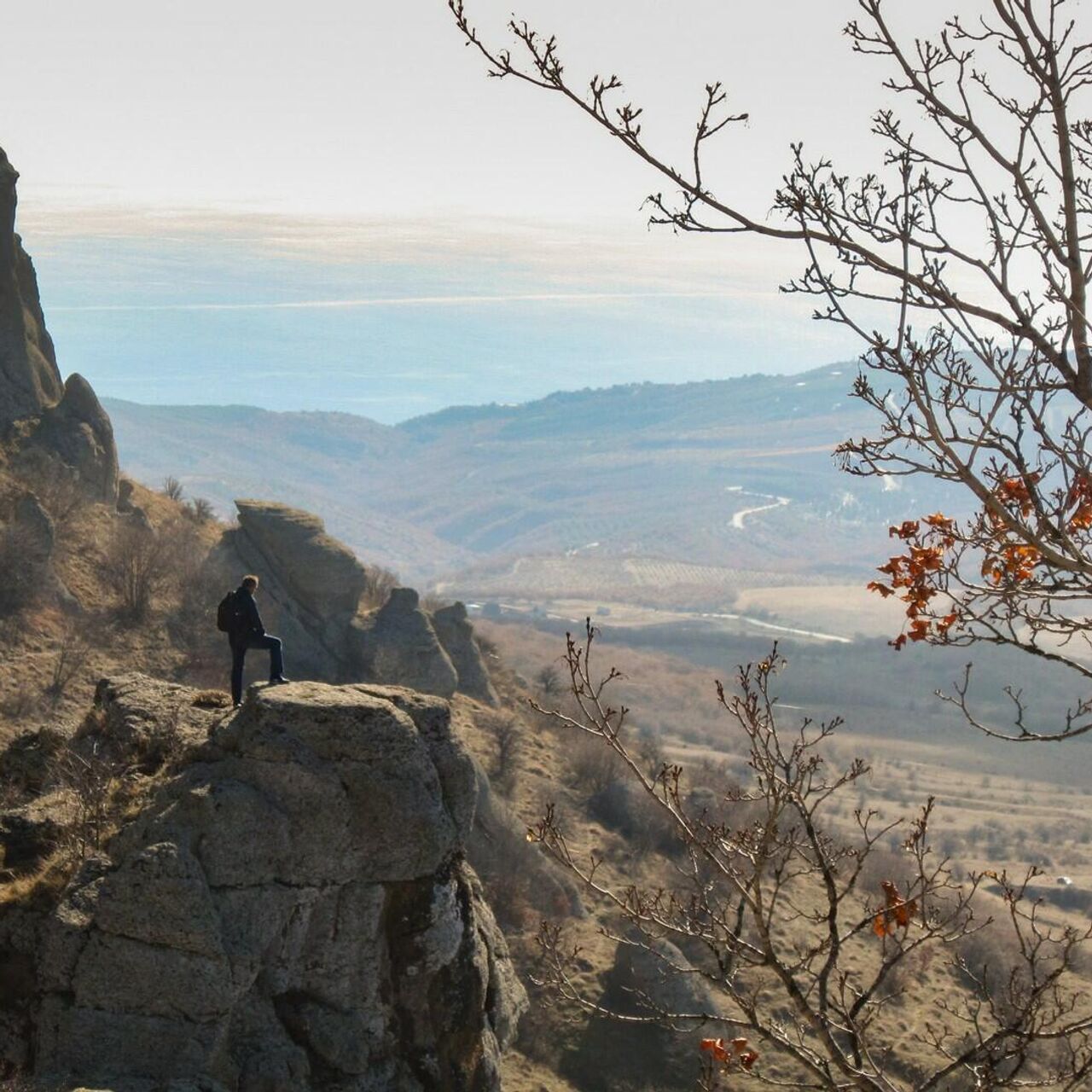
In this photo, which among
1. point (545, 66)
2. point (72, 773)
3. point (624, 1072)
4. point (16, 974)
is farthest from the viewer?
point (624, 1072)

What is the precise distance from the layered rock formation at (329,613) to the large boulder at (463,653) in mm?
86

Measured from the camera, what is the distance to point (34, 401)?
38.1 metres

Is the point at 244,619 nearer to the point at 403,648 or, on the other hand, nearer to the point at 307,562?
the point at 403,648

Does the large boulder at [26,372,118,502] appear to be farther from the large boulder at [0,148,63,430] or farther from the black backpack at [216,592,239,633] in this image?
the black backpack at [216,592,239,633]

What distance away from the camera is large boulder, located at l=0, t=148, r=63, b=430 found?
123ft

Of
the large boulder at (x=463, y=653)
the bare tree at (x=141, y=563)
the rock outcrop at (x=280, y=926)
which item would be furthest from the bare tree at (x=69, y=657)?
the rock outcrop at (x=280, y=926)

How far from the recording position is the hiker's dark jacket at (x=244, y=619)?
16375 millimetres

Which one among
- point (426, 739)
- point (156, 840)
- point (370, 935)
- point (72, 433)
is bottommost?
point (370, 935)

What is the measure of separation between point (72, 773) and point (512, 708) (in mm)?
26696

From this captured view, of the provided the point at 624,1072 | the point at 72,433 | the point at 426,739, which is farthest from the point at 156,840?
the point at 72,433

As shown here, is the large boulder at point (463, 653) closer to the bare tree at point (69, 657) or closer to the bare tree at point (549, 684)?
the bare tree at point (549, 684)

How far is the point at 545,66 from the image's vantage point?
6.43 metres

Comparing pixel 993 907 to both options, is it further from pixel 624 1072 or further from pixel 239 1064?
pixel 239 1064

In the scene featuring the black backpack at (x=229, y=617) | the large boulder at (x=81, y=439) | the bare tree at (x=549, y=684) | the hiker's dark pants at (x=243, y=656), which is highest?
the large boulder at (x=81, y=439)
